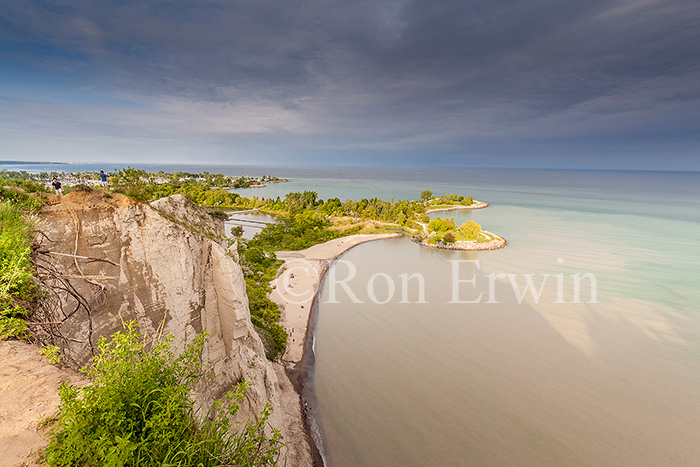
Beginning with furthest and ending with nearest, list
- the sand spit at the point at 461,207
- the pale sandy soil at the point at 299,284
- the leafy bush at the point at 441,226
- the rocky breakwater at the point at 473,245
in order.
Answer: the sand spit at the point at 461,207
the leafy bush at the point at 441,226
the rocky breakwater at the point at 473,245
the pale sandy soil at the point at 299,284

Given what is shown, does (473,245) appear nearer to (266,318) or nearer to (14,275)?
(266,318)

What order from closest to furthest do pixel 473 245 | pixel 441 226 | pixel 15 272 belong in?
pixel 15 272, pixel 473 245, pixel 441 226

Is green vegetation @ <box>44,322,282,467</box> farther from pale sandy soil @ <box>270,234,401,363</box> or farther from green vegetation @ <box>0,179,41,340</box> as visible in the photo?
pale sandy soil @ <box>270,234,401,363</box>

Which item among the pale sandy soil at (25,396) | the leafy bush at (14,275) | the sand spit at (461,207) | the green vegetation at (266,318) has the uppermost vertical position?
the leafy bush at (14,275)

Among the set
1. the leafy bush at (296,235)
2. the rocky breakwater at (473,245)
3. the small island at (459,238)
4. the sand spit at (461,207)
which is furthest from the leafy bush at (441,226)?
the sand spit at (461,207)

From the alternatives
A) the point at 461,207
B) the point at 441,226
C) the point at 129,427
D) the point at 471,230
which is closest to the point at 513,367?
the point at 129,427

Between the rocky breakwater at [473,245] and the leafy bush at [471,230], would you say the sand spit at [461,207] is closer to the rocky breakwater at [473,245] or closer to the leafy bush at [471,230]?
the leafy bush at [471,230]

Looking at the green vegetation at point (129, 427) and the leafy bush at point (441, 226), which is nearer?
the green vegetation at point (129, 427)

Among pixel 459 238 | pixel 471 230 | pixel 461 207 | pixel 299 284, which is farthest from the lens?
pixel 461 207
